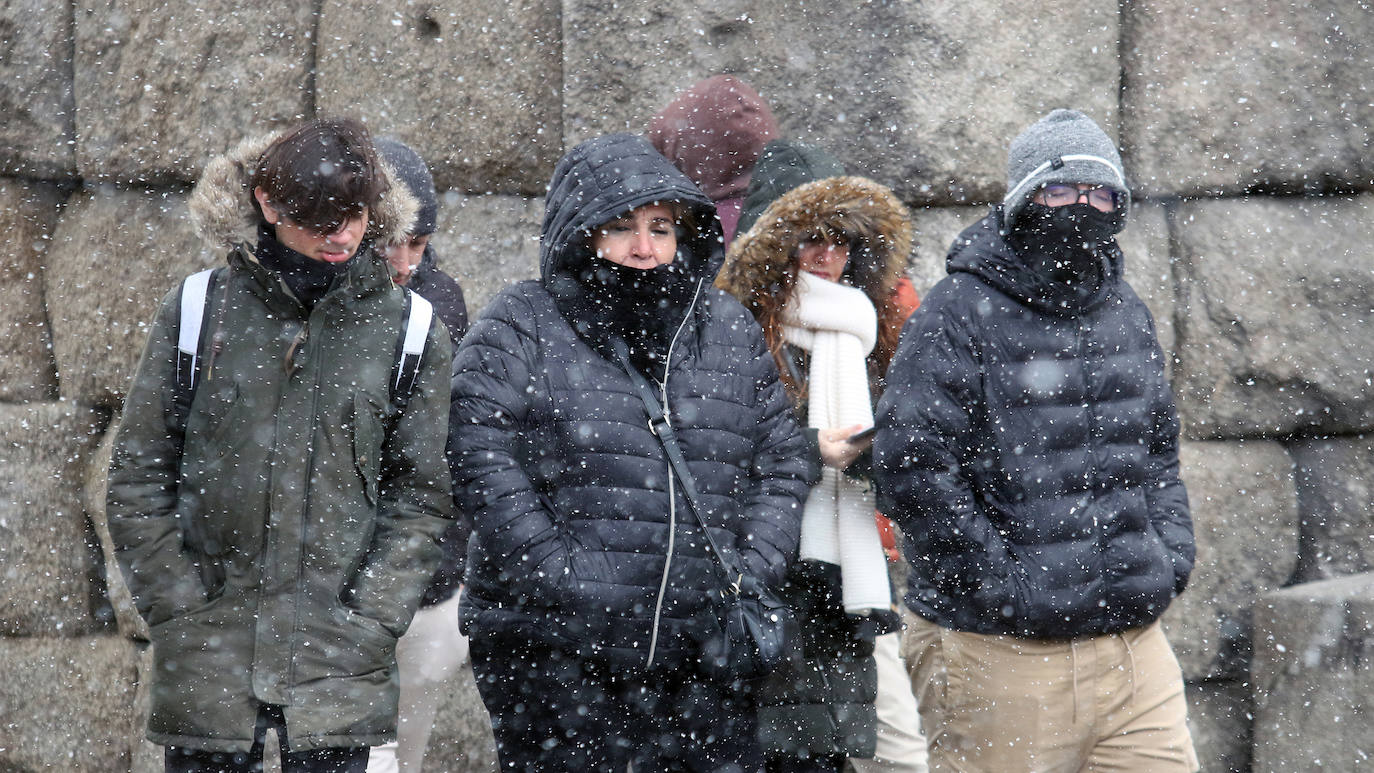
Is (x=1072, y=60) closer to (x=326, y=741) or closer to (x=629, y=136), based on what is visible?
(x=629, y=136)

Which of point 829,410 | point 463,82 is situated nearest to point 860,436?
point 829,410

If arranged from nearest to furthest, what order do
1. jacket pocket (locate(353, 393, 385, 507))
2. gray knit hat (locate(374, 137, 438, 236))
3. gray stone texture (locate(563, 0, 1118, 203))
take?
jacket pocket (locate(353, 393, 385, 507)) → gray knit hat (locate(374, 137, 438, 236)) → gray stone texture (locate(563, 0, 1118, 203))

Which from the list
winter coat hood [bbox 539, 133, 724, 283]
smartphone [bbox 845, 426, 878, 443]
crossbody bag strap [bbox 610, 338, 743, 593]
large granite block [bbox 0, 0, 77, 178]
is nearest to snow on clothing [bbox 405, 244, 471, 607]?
winter coat hood [bbox 539, 133, 724, 283]

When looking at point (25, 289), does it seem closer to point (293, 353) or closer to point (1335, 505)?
point (293, 353)

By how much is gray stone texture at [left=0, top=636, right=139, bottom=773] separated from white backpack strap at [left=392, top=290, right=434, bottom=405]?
2.49 m

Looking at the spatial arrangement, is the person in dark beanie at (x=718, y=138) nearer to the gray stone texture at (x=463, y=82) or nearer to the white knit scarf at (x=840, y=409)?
the white knit scarf at (x=840, y=409)

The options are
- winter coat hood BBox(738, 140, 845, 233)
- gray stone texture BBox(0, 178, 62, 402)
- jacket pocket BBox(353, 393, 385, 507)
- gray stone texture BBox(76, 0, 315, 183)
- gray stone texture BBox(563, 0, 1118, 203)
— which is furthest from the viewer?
gray stone texture BBox(0, 178, 62, 402)

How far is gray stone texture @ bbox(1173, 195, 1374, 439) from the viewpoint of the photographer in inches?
192

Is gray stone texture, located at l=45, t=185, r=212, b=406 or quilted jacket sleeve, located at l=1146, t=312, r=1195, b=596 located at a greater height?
gray stone texture, located at l=45, t=185, r=212, b=406

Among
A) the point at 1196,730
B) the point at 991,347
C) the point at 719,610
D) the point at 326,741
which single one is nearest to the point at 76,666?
the point at 326,741

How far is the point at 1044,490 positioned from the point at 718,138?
1.50 m

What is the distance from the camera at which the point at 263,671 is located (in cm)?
295

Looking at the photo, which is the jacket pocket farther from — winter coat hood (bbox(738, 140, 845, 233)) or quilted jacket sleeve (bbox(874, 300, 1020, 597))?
winter coat hood (bbox(738, 140, 845, 233))

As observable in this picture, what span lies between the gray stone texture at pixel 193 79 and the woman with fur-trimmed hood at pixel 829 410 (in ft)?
6.58
